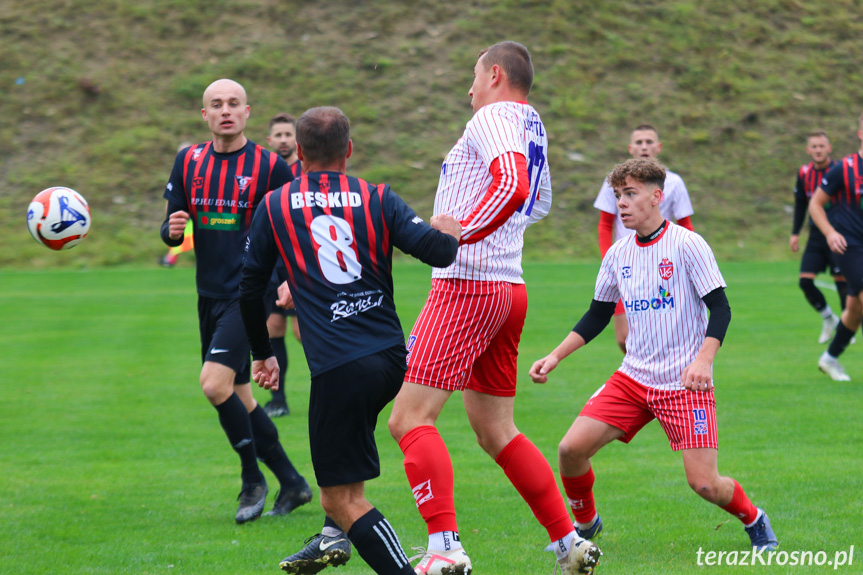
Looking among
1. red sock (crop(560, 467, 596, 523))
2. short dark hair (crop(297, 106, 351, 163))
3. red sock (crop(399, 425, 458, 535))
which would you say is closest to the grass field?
red sock (crop(560, 467, 596, 523))

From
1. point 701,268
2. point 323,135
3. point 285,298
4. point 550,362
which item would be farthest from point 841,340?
point 323,135

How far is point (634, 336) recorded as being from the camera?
4793mm

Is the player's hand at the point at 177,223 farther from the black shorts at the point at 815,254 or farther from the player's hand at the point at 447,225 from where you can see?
the black shorts at the point at 815,254

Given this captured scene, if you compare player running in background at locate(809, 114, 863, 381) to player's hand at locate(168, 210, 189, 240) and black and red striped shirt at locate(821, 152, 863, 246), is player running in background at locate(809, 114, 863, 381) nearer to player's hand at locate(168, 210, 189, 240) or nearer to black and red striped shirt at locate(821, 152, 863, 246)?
black and red striped shirt at locate(821, 152, 863, 246)

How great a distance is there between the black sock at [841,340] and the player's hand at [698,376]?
19.4ft

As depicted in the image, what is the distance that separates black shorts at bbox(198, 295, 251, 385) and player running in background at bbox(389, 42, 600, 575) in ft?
4.91

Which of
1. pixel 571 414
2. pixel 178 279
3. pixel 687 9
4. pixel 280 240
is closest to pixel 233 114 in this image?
pixel 280 240

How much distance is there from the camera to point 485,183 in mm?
4375

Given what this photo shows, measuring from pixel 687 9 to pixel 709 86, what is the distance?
3850 mm

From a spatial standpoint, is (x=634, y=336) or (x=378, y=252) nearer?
(x=378, y=252)

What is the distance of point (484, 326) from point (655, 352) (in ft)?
2.94

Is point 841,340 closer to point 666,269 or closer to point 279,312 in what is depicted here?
point 279,312

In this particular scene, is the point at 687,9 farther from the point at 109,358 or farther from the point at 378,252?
the point at 378,252

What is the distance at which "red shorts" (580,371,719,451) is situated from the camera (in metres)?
4.54
